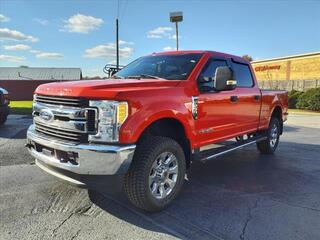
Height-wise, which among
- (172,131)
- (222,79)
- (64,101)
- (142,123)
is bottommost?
(172,131)

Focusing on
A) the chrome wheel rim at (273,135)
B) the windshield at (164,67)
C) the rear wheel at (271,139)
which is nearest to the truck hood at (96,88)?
the windshield at (164,67)

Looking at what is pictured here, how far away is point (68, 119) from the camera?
3826 mm

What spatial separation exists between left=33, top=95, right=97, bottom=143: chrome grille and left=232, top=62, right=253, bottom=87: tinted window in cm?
346

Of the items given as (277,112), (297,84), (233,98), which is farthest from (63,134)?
(297,84)

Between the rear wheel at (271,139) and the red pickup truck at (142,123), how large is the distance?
2308 millimetres

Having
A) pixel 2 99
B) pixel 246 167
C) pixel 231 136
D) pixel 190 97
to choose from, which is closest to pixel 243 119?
pixel 231 136

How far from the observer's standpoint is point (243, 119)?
624 centimetres

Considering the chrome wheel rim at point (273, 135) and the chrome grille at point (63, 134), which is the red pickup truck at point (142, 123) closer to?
the chrome grille at point (63, 134)

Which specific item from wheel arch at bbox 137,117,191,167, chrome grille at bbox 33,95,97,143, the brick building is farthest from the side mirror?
the brick building

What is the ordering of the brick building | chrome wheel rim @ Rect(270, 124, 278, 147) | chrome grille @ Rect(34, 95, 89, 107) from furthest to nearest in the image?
the brick building, chrome wheel rim @ Rect(270, 124, 278, 147), chrome grille @ Rect(34, 95, 89, 107)

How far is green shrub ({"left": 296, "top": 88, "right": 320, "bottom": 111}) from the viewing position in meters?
23.3

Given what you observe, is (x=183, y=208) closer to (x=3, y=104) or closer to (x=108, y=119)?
(x=108, y=119)

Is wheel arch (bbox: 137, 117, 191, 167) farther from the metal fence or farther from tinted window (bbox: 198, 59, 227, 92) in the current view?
the metal fence

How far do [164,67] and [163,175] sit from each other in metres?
1.82
